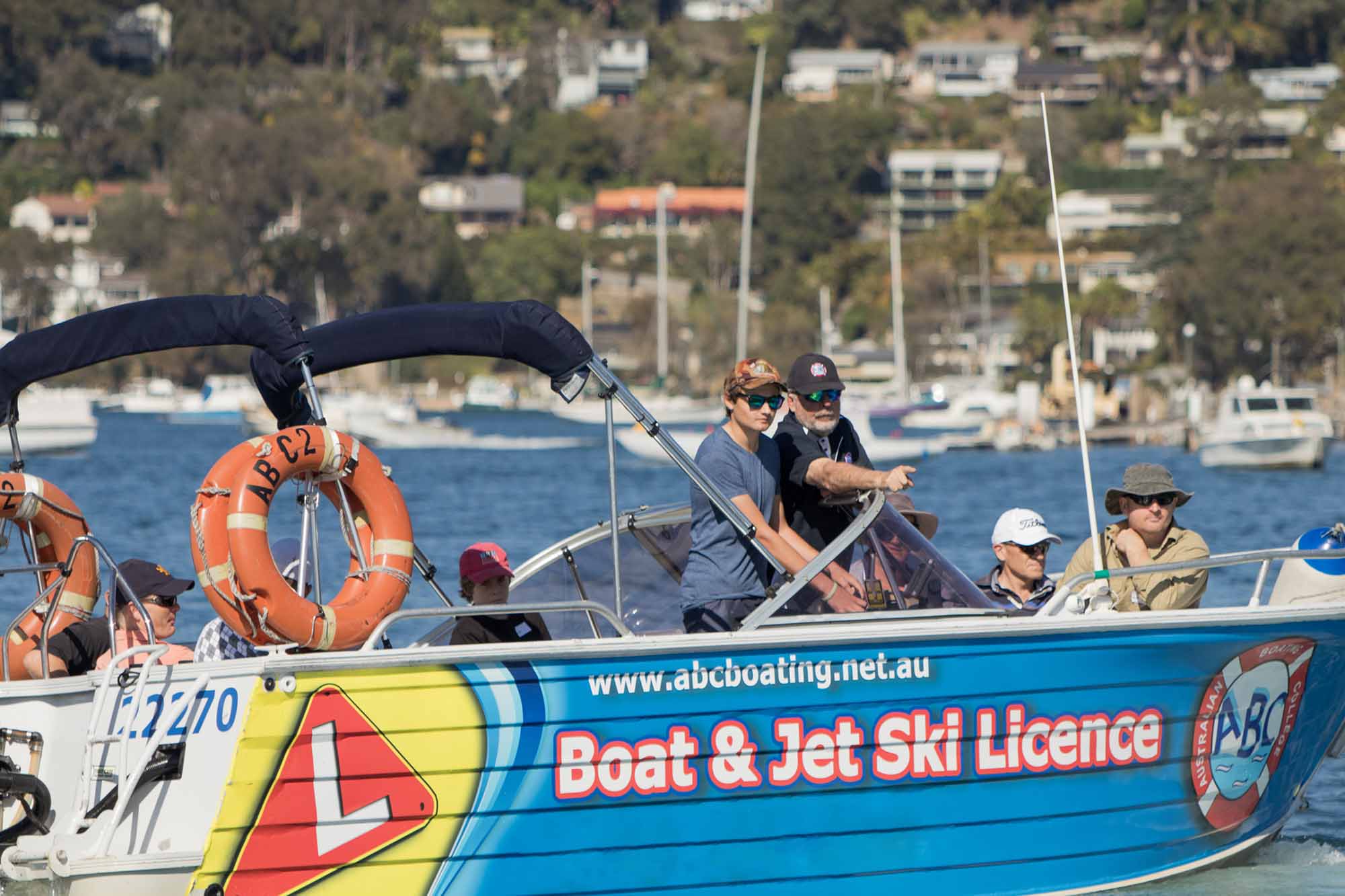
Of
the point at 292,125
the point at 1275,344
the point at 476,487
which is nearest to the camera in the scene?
the point at 476,487

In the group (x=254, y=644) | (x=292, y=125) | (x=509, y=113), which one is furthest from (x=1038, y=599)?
(x=509, y=113)

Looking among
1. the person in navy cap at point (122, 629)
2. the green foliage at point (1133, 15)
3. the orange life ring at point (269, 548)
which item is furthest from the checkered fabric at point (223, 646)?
the green foliage at point (1133, 15)

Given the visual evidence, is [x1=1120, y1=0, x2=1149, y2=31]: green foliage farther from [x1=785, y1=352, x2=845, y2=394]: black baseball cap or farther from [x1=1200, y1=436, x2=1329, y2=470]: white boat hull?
[x1=785, y1=352, x2=845, y2=394]: black baseball cap

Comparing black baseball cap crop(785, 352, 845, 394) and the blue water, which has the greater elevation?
black baseball cap crop(785, 352, 845, 394)

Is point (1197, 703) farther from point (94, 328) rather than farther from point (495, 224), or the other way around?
point (495, 224)

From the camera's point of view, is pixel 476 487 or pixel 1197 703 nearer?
pixel 1197 703

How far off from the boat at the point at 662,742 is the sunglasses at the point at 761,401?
0.31 m

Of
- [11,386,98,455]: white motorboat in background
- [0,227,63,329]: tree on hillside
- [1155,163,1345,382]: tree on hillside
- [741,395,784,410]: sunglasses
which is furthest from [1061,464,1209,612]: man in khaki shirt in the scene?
[0,227,63,329]: tree on hillside

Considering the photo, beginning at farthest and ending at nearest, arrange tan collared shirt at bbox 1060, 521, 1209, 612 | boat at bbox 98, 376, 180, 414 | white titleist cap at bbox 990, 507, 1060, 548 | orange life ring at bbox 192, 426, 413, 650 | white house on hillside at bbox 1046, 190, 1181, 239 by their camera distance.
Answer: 1. white house on hillside at bbox 1046, 190, 1181, 239
2. boat at bbox 98, 376, 180, 414
3. white titleist cap at bbox 990, 507, 1060, 548
4. tan collared shirt at bbox 1060, 521, 1209, 612
5. orange life ring at bbox 192, 426, 413, 650

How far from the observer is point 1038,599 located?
8.60 m

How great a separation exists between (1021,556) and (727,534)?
64.1 inches

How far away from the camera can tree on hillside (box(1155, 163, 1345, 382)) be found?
82.6 m

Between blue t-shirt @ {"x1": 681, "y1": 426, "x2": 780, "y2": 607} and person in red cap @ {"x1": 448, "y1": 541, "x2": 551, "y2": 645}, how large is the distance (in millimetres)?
587

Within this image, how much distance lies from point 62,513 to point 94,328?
3.11ft
